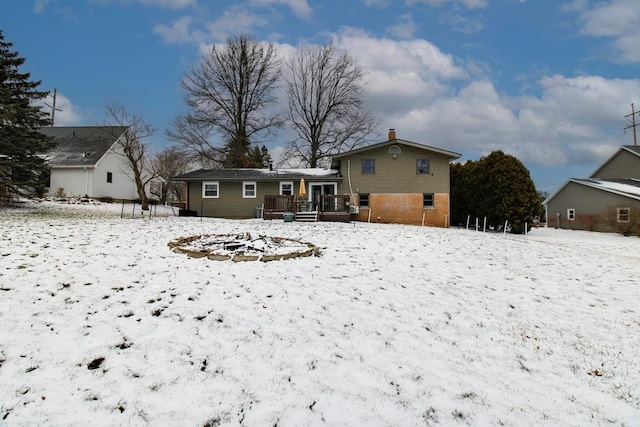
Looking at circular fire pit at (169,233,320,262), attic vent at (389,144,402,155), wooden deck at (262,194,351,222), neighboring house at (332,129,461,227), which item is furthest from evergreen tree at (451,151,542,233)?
circular fire pit at (169,233,320,262)

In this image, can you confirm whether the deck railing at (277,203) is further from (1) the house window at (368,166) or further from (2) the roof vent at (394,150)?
(2) the roof vent at (394,150)

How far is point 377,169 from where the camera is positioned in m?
20.0

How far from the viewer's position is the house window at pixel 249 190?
2059 centimetres

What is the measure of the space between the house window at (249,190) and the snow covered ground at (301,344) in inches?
535

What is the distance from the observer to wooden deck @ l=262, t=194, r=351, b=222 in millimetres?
17156

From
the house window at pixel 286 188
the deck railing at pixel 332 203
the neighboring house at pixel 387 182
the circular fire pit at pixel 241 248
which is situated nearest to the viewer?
the circular fire pit at pixel 241 248

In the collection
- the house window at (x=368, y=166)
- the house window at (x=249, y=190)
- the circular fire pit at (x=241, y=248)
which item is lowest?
the circular fire pit at (x=241, y=248)

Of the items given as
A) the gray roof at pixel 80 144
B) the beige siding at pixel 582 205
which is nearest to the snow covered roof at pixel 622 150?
the beige siding at pixel 582 205

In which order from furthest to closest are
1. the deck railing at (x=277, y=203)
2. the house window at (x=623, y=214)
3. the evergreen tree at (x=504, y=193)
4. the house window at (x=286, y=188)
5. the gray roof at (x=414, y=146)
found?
the house window at (x=623, y=214), the house window at (x=286, y=188), the gray roof at (x=414, y=146), the evergreen tree at (x=504, y=193), the deck railing at (x=277, y=203)

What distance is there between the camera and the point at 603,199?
23.6 m

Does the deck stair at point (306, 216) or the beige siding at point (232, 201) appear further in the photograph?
the beige siding at point (232, 201)

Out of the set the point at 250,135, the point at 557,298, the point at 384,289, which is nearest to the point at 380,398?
the point at 384,289

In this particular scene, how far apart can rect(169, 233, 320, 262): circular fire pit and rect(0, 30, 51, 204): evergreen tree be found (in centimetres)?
1282

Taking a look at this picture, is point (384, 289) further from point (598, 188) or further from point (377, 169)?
point (598, 188)
